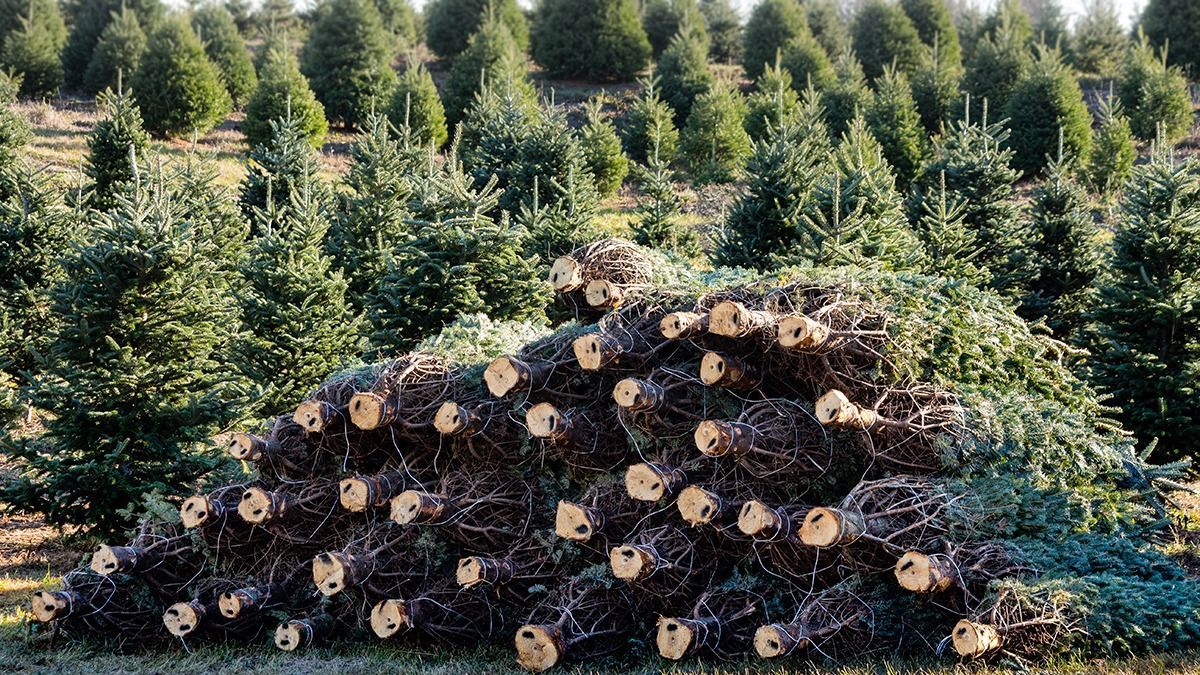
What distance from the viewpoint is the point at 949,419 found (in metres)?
8.26

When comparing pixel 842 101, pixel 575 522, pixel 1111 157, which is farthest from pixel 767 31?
pixel 575 522

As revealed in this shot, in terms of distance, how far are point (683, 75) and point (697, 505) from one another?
2580 centimetres

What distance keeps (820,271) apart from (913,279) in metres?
0.87

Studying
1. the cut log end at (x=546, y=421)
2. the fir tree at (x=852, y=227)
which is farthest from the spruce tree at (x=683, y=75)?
the cut log end at (x=546, y=421)

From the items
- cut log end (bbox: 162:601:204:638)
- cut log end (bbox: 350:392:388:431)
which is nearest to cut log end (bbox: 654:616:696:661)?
cut log end (bbox: 350:392:388:431)

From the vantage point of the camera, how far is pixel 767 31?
121 feet

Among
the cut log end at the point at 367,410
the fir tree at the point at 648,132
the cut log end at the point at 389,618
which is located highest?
the cut log end at the point at 367,410

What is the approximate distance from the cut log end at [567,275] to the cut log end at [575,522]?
229 centimetres

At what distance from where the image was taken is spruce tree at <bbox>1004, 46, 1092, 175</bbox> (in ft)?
87.2

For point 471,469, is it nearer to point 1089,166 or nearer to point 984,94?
point 1089,166

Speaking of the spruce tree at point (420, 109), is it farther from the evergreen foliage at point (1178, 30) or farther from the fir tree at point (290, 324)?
the evergreen foliage at point (1178, 30)

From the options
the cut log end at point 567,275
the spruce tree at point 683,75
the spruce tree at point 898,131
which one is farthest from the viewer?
the spruce tree at point 683,75

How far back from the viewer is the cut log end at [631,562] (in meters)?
7.90

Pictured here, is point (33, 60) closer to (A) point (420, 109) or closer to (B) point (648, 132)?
(A) point (420, 109)
